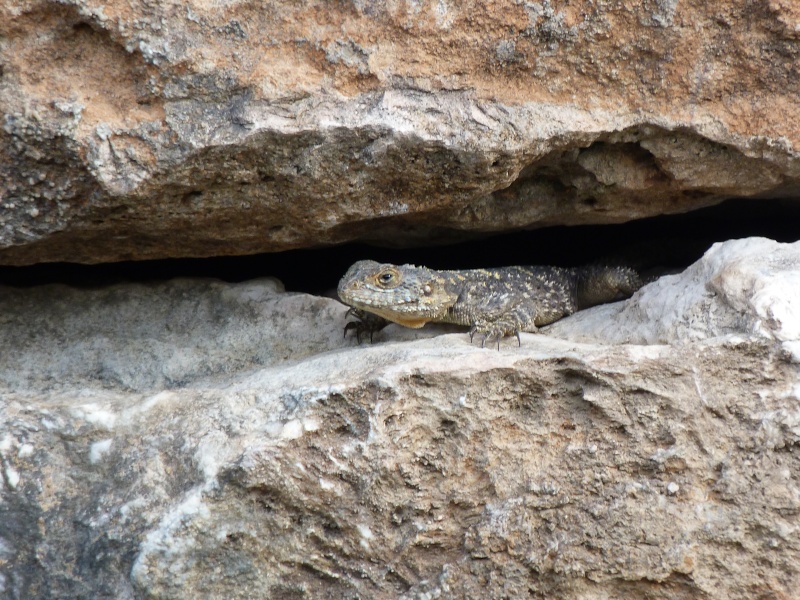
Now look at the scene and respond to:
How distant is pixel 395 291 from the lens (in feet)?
15.5

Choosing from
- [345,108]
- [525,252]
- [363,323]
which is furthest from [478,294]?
[345,108]

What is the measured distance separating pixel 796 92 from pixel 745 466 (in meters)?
1.98

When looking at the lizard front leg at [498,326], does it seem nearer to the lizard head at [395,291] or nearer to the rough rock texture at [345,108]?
the lizard head at [395,291]

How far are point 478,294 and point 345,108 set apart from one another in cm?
170

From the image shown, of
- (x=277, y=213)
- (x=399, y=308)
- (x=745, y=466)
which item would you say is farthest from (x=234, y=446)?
(x=745, y=466)

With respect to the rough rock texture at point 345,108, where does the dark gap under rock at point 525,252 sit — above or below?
below

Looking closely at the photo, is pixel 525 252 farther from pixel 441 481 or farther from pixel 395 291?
pixel 441 481

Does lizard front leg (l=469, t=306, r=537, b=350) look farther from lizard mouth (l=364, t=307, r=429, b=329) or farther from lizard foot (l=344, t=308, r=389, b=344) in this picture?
lizard foot (l=344, t=308, r=389, b=344)

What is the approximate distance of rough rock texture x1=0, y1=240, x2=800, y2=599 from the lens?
129 inches

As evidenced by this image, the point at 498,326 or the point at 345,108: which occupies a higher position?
the point at 345,108

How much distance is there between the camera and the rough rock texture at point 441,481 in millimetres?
3281

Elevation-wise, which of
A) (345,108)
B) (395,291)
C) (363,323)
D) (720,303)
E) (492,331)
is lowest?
(363,323)

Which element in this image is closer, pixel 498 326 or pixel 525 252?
pixel 498 326

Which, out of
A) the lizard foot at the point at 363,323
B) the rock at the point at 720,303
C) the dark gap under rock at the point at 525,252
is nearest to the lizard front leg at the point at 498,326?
the rock at the point at 720,303
